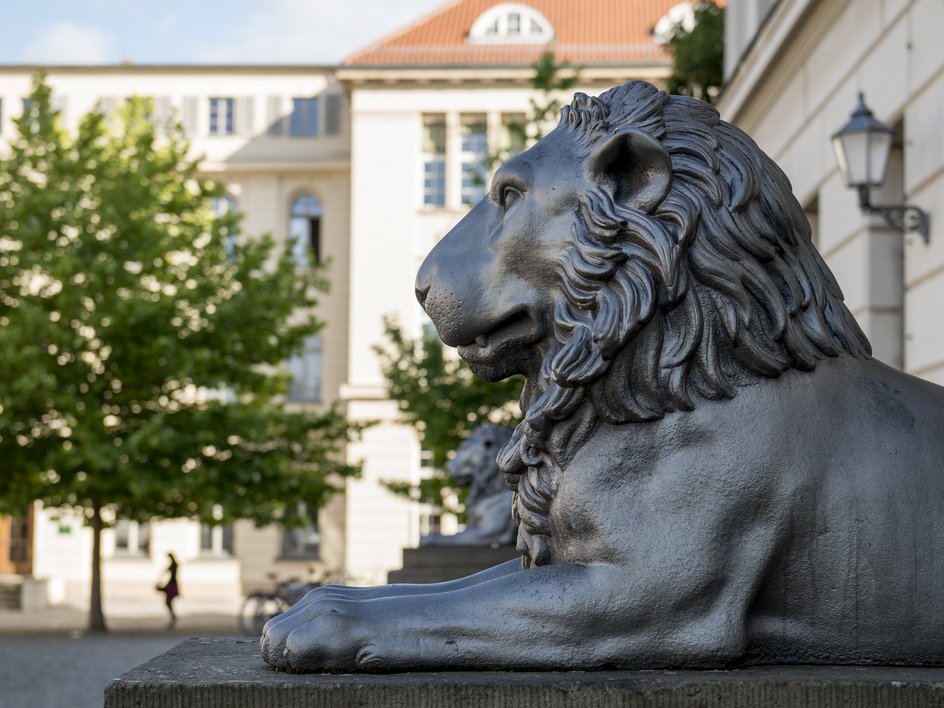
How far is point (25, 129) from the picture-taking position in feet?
84.8

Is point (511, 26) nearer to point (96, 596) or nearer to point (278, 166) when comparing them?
point (278, 166)

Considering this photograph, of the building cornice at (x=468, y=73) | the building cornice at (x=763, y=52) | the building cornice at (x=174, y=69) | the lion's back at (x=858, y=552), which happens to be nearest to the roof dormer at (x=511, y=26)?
the building cornice at (x=468, y=73)

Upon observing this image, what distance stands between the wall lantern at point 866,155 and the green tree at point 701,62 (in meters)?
10.7

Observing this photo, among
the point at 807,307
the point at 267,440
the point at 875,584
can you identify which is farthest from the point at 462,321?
the point at 267,440

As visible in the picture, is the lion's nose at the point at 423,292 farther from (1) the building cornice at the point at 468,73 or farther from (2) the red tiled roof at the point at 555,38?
(2) the red tiled roof at the point at 555,38

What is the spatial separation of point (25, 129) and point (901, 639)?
1007 inches

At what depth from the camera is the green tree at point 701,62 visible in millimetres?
20391

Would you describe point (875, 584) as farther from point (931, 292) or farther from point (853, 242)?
point (853, 242)

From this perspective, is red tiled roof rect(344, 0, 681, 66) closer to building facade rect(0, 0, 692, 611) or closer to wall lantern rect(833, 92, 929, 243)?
building facade rect(0, 0, 692, 611)

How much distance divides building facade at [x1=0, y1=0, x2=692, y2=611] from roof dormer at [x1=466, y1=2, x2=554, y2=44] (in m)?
0.05

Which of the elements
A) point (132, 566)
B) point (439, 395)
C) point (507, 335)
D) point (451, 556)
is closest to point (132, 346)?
point (439, 395)

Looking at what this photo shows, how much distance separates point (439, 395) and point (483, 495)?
9.22 meters

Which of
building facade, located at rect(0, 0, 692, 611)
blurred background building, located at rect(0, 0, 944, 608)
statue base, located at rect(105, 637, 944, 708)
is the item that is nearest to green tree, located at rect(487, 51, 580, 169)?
blurred background building, located at rect(0, 0, 944, 608)

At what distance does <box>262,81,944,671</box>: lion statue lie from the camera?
93.2 inches
